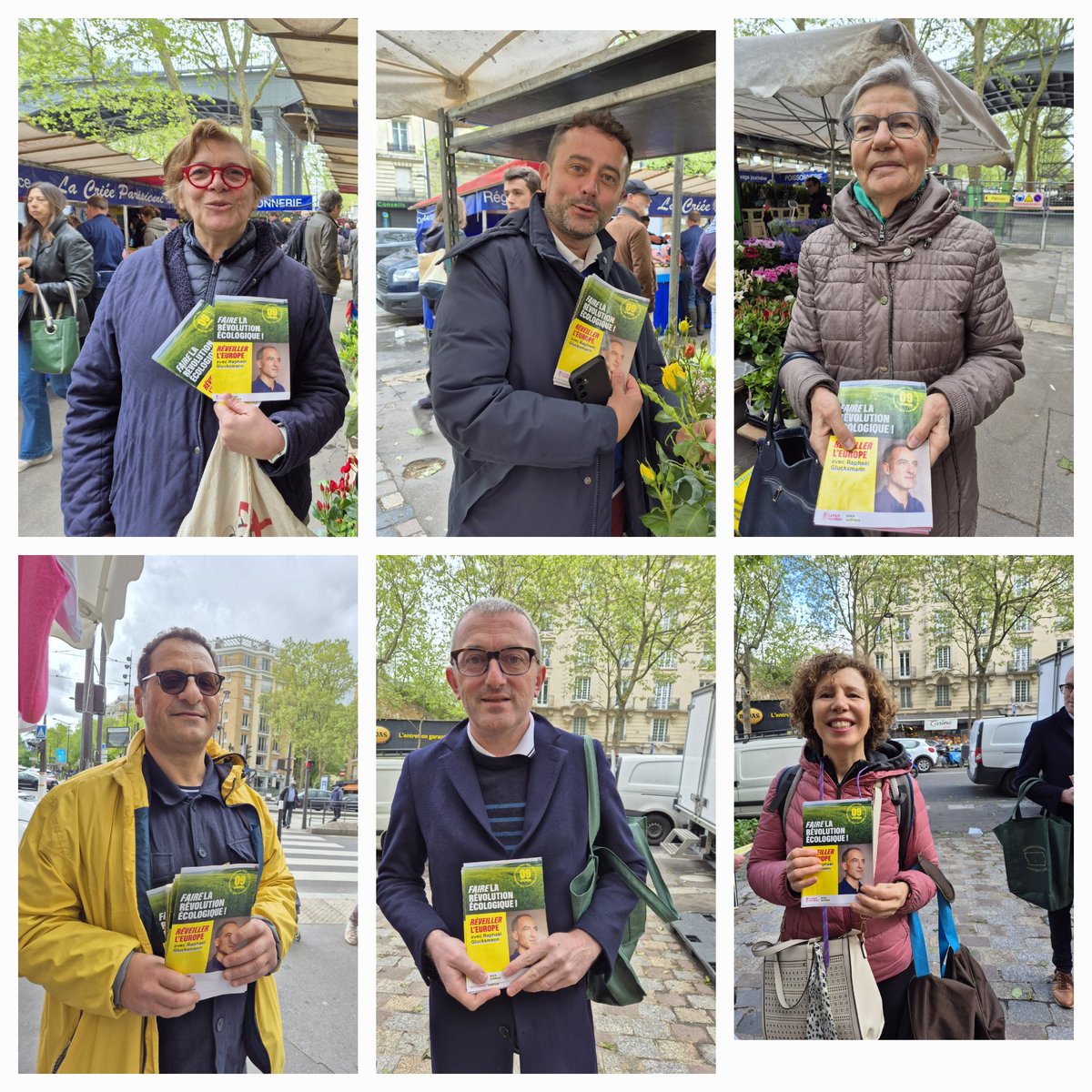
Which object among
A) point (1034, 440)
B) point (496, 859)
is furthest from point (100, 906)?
point (1034, 440)

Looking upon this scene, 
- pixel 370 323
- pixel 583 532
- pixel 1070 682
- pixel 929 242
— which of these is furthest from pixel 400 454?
pixel 1070 682

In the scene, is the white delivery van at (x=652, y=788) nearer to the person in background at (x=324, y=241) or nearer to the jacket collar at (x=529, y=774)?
the jacket collar at (x=529, y=774)

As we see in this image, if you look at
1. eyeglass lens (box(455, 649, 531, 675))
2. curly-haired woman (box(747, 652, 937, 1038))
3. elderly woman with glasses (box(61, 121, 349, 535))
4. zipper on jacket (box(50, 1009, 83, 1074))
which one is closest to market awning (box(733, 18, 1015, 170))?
elderly woman with glasses (box(61, 121, 349, 535))

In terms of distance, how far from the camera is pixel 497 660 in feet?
7.30

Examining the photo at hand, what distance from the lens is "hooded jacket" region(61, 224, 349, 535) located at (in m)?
2.15

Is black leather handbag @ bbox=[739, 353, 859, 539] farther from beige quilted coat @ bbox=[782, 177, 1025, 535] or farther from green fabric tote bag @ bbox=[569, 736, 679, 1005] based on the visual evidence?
green fabric tote bag @ bbox=[569, 736, 679, 1005]

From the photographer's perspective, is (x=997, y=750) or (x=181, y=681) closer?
(x=181, y=681)

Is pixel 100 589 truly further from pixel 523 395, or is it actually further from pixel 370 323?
pixel 523 395

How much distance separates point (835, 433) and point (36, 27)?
234cm

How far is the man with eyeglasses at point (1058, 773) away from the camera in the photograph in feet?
7.93

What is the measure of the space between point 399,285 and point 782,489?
4.35ft

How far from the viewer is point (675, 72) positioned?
230 centimetres

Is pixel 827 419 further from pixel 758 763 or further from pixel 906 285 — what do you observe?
pixel 758 763

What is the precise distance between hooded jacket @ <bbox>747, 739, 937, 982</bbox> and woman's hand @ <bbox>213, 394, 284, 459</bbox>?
1586 mm
